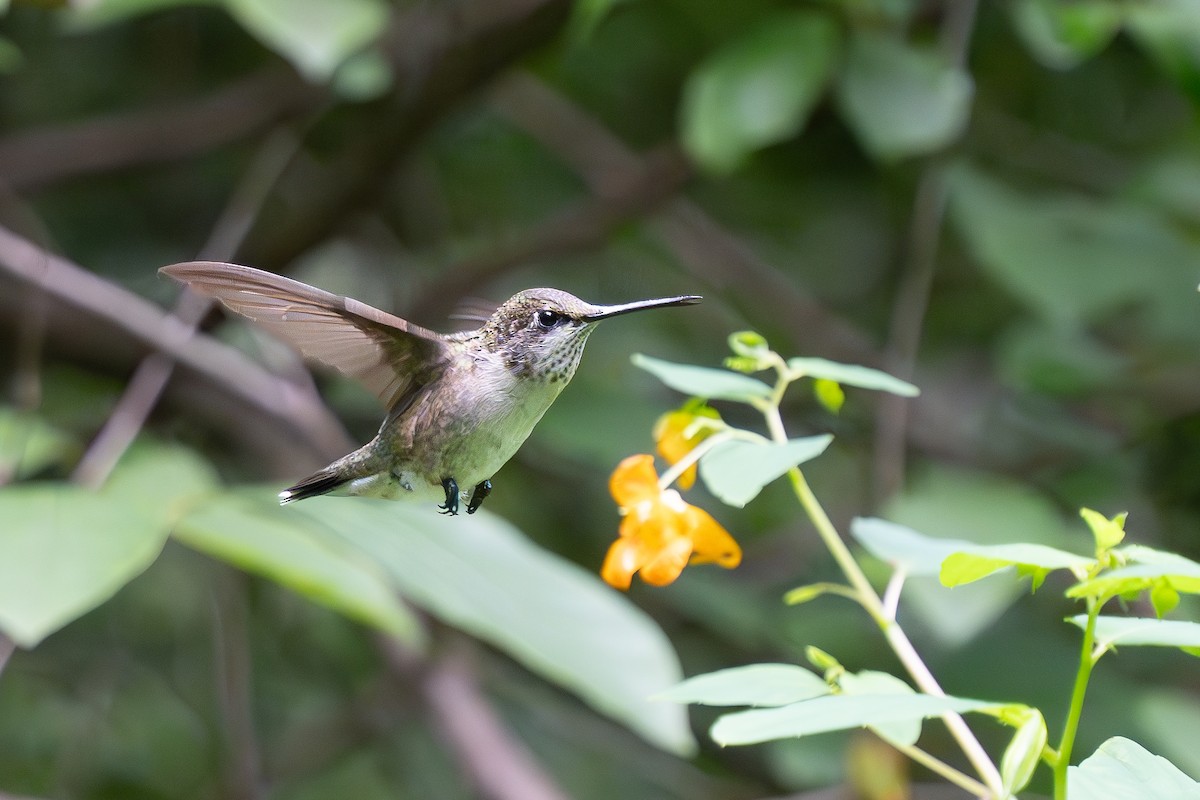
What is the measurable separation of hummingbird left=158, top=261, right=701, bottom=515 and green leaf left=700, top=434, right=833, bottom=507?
178 mm

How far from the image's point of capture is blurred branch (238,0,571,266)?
2.89m

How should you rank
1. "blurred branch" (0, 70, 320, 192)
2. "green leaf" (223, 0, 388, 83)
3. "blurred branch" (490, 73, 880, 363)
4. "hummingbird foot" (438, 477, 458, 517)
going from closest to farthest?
"hummingbird foot" (438, 477, 458, 517) < "green leaf" (223, 0, 388, 83) < "blurred branch" (0, 70, 320, 192) < "blurred branch" (490, 73, 880, 363)

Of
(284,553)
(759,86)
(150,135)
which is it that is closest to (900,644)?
(284,553)

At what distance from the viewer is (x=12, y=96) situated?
360cm

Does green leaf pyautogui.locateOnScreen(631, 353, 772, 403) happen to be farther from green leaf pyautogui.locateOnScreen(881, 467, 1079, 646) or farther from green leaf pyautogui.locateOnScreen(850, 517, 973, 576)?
green leaf pyautogui.locateOnScreen(881, 467, 1079, 646)

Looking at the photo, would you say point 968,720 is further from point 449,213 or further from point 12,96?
point 12,96

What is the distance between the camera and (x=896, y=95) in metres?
2.73

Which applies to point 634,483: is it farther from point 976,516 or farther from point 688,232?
point 688,232

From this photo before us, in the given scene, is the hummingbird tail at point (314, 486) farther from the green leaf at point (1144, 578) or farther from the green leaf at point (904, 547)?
the green leaf at point (1144, 578)

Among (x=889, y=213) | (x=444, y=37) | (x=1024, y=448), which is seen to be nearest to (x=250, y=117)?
(x=444, y=37)

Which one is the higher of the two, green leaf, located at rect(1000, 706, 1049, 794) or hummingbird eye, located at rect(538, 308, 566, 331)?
green leaf, located at rect(1000, 706, 1049, 794)

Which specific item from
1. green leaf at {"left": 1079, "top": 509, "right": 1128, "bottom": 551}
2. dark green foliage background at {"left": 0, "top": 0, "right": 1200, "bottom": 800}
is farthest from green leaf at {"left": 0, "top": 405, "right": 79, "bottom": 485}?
green leaf at {"left": 1079, "top": 509, "right": 1128, "bottom": 551}

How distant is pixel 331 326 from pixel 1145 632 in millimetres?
883

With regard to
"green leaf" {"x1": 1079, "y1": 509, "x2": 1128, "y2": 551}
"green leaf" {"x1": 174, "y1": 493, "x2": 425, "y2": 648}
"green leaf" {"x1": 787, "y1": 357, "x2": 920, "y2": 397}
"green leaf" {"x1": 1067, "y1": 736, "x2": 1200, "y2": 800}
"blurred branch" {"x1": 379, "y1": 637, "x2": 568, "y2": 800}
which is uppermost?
"green leaf" {"x1": 1079, "y1": 509, "x2": 1128, "y2": 551}
